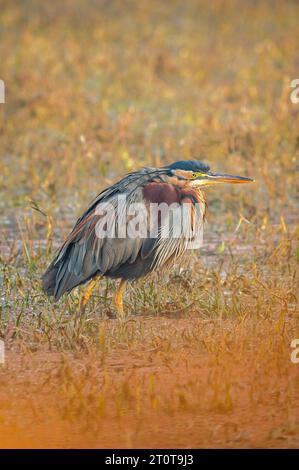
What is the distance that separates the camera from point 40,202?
8727 mm

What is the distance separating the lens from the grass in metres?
4.82

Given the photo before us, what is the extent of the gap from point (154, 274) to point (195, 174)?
2.56 ft

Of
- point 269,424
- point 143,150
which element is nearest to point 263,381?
point 269,424

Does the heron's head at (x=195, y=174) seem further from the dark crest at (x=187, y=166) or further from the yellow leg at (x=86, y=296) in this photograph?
the yellow leg at (x=86, y=296)

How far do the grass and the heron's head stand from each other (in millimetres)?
487

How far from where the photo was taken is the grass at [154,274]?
15.8 feet

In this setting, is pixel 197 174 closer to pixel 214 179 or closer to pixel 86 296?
pixel 214 179

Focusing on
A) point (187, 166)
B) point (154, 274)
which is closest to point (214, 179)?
point (187, 166)

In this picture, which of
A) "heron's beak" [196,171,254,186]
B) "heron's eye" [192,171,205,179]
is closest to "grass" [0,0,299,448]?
"heron's beak" [196,171,254,186]

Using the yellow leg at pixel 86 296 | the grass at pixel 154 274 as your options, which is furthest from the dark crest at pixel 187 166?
the yellow leg at pixel 86 296

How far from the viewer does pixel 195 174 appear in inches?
246

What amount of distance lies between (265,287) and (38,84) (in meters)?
5.98

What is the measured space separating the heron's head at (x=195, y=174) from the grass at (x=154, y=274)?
49 cm
